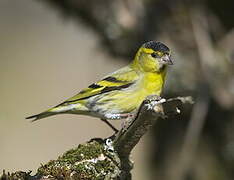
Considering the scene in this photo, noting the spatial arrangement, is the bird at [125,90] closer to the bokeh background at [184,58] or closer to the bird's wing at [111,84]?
the bird's wing at [111,84]

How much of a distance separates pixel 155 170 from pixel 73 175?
3937 millimetres

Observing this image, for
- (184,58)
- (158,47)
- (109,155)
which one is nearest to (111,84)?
(158,47)

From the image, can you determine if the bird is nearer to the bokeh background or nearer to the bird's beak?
the bird's beak

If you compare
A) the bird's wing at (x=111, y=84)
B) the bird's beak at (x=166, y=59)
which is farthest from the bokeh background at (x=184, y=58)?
the bird's beak at (x=166, y=59)

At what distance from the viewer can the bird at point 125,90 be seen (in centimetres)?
498

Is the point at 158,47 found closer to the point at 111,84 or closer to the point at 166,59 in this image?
the point at 166,59

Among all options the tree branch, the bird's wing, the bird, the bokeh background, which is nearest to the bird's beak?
the bird

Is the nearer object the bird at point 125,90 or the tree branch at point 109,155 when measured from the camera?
the tree branch at point 109,155

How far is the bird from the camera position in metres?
4.98

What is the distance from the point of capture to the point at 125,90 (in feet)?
16.8

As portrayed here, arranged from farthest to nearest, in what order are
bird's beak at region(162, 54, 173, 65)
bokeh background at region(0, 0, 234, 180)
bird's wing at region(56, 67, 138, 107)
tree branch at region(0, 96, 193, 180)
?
bokeh background at region(0, 0, 234, 180) → bird's wing at region(56, 67, 138, 107) → bird's beak at region(162, 54, 173, 65) → tree branch at region(0, 96, 193, 180)

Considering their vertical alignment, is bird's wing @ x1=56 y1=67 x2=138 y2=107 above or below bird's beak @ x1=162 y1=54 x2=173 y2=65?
below

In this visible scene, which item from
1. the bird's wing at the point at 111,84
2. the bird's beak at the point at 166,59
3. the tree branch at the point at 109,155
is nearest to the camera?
the tree branch at the point at 109,155

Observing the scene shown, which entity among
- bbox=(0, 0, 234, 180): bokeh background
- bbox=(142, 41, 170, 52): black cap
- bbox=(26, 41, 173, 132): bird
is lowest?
bbox=(26, 41, 173, 132): bird
